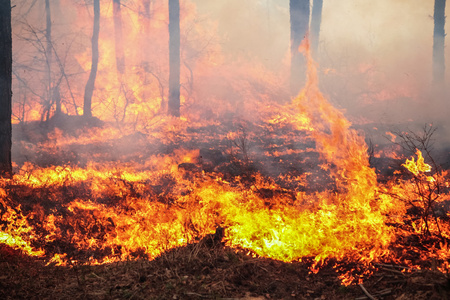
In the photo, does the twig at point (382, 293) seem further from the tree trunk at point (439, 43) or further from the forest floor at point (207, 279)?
the tree trunk at point (439, 43)

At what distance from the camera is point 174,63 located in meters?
15.0

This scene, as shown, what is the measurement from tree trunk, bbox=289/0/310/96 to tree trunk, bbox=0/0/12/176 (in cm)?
1322

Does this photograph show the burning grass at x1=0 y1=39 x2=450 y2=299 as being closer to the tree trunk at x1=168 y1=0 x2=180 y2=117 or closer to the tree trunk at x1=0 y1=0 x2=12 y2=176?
the tree trunk at x1=0 y1=0 x2=12 y2=176

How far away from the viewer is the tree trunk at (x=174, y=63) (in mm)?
14828

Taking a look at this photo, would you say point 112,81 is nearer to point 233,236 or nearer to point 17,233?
point 17,233

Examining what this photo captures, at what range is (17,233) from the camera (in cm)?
525

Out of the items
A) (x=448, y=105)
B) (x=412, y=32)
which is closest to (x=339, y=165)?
(x=448, y=105)

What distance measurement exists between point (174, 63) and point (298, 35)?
275 inches

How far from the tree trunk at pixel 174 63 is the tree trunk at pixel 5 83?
7759 mm

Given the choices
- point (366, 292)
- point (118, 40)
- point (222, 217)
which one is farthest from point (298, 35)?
point (366, 292)

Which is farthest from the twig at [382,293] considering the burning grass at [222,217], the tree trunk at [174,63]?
the tree trunk at [174,63]

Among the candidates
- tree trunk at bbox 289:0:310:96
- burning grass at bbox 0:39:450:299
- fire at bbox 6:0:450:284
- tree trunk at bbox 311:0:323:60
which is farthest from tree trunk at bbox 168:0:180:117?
tree trunk at bbox 311:0:323:60

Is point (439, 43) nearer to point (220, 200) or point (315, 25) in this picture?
point (315, 25)

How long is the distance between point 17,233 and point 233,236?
359 cm
